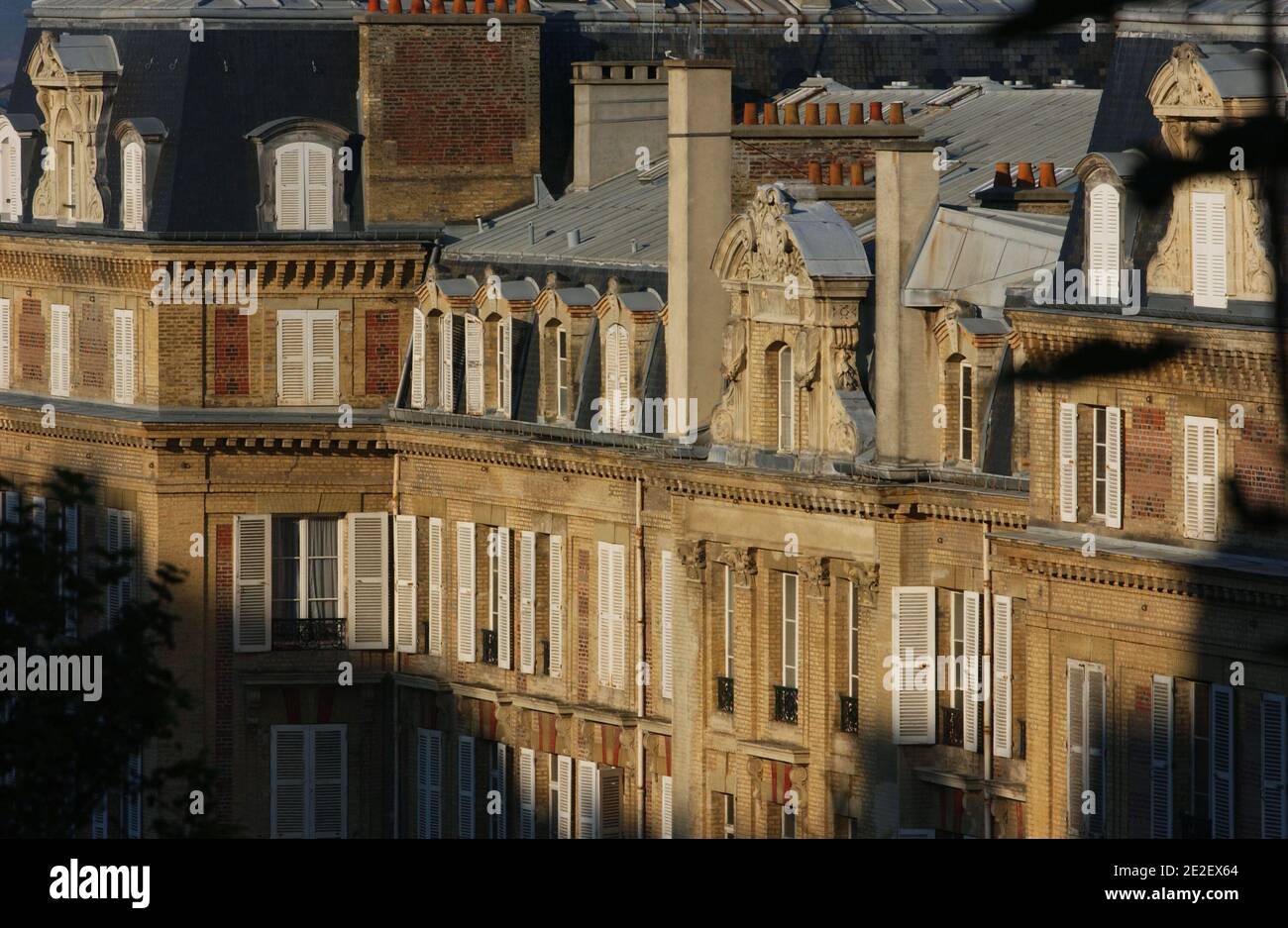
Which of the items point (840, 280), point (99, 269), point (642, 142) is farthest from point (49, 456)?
point (840, 280)

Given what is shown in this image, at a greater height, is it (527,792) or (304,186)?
(304,186)

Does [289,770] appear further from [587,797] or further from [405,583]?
[587,797]

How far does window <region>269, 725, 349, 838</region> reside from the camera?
93875 millimetres

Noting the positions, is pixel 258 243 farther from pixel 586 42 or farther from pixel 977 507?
pixel 977 507

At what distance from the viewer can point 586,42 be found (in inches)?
3841

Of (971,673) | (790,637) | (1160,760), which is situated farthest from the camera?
(790,637)

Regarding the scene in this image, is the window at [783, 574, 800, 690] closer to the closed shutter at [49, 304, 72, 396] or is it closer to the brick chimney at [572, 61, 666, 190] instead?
the brick chimney at [572, 61, 666, 190]

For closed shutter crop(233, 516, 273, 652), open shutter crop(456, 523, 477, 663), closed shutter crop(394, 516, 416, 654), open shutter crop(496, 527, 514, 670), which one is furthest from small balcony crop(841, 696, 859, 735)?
closed shutter crop(233, 516, 273, 652)

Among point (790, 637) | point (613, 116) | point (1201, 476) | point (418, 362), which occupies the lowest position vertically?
point (790, 637)

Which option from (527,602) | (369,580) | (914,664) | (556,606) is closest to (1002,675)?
(914,664)

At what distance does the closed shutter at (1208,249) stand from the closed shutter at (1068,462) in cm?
411

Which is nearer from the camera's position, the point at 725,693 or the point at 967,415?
the point at 967,415

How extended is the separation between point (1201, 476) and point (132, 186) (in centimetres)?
3463

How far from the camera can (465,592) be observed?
302ft
